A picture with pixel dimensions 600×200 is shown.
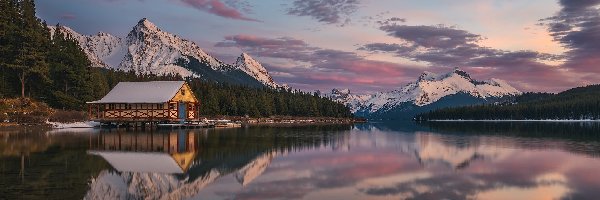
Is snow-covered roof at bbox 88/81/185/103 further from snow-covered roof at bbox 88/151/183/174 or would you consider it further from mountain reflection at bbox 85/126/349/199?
snow-covered roof at bbox 88/151/183/174

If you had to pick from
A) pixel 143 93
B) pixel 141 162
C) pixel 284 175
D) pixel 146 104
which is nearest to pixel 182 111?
pixel 146 104

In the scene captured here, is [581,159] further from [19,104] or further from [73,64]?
[73,64]

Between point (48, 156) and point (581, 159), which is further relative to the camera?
point (581, 159)

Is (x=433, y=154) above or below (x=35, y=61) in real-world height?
below

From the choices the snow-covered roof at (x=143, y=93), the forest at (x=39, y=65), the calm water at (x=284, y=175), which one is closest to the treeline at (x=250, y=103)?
the forest at (x=39, y=65)

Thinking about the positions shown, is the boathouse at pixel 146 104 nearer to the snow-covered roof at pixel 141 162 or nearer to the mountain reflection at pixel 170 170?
the mountain reflection at pixel 170 170

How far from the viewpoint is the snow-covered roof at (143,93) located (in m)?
84.7

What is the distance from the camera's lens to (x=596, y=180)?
22.8 metres

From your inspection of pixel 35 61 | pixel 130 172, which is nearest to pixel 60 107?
pixel 35 61

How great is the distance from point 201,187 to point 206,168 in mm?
6037

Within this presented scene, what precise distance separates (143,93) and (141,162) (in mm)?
61968

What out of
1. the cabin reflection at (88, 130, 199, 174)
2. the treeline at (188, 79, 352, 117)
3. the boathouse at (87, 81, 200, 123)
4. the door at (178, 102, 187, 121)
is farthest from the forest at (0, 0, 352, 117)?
the cabin reflection at (88, 130, 199, 174)

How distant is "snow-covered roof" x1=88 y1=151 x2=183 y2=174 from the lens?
25.2 meters

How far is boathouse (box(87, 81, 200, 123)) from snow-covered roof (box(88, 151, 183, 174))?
165 feet
